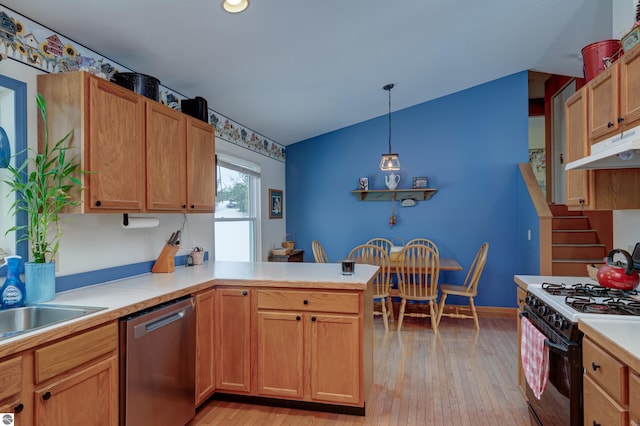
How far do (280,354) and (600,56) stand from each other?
8.83 ft

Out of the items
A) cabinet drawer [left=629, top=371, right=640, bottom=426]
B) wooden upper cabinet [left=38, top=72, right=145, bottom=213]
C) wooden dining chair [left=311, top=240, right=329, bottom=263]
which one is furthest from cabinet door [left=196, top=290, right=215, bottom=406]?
cabinet drawer [left=629, top=371, right=640, bottom=426]

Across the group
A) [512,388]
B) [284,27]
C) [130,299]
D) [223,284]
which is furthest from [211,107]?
[512,388]

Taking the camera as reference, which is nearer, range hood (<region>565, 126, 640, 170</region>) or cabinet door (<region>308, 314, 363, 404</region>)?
range hood (<region>565, 126, 640, 170</region>)

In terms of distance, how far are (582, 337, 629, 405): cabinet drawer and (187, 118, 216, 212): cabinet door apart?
251 cm

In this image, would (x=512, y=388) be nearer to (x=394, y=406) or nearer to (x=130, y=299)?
(x=394, y=406)

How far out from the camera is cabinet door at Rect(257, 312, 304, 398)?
93.1 inches

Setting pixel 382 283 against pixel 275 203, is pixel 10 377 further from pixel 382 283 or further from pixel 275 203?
pixel 275 203

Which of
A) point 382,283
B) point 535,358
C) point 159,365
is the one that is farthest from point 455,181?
point 159,365

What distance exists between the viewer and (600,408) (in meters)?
1.41

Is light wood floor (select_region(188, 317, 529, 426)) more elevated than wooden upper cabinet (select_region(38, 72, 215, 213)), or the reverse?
wooden upper cabinet (select_region(38, 72, 215, 213))

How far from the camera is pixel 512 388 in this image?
271 centimetres

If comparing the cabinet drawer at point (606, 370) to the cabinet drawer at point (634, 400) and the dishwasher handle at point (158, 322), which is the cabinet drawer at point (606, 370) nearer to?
the cabinet drawer at point (634, 400)

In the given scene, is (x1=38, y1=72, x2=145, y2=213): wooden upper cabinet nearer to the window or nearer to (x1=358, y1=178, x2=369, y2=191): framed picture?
the window

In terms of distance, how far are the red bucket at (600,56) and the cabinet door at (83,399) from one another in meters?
3.07
